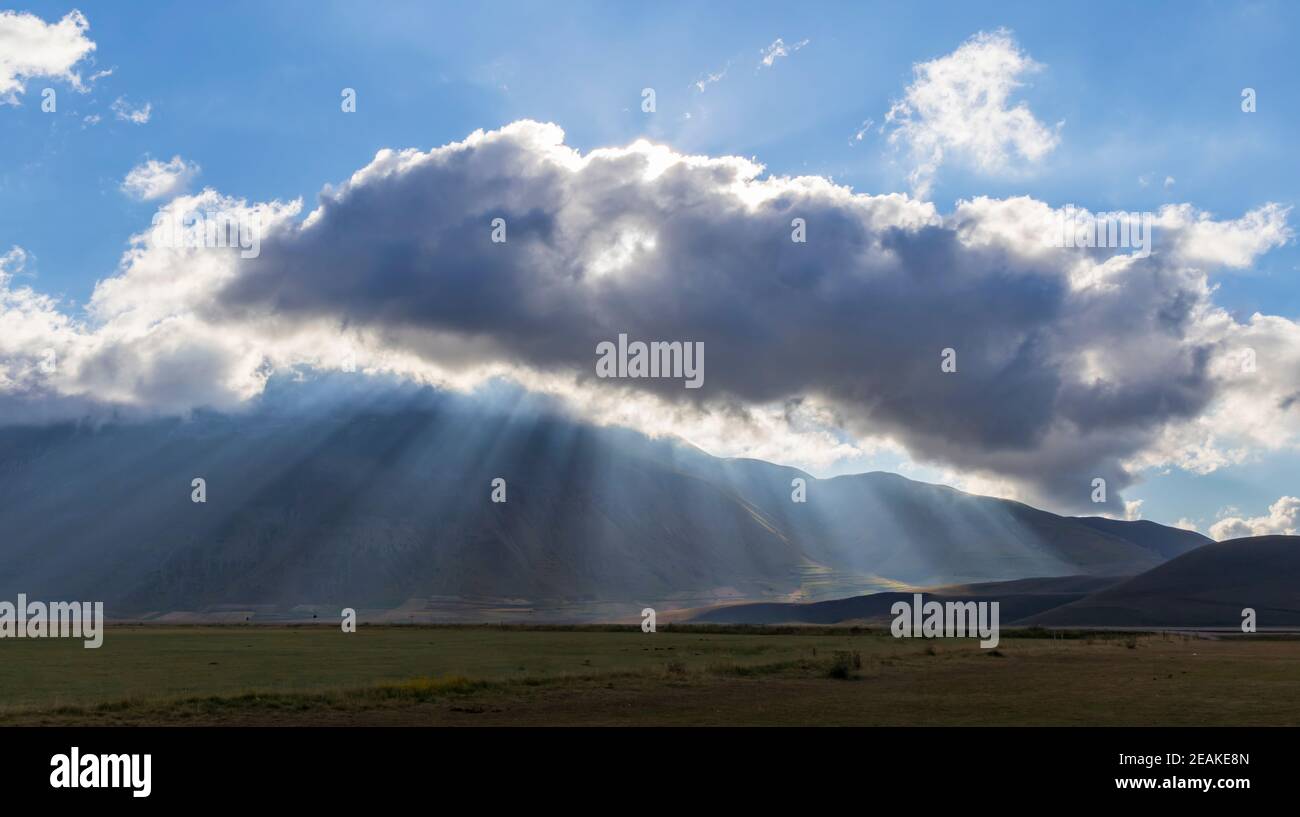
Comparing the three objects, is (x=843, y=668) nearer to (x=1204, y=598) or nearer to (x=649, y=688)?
(x=649, y=688)

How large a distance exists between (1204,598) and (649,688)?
6421 inches

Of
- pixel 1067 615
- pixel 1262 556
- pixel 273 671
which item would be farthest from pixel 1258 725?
pixel 1262 556

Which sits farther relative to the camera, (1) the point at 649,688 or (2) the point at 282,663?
(2) the point at 282,663

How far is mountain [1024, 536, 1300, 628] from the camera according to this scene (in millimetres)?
161500

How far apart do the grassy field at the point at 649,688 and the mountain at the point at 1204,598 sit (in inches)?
3900

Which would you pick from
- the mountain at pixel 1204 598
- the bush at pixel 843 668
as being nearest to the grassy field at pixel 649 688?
the bush at pixel 843 668

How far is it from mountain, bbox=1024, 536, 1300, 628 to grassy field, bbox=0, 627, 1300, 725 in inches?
3900

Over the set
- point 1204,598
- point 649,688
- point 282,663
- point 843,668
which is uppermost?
point 649,688

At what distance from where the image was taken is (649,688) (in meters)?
41.8

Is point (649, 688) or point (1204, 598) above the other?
point (649, 688)

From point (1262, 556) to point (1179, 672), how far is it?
557ft

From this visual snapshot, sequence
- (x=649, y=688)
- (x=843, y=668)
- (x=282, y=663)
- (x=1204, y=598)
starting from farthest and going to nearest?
(x=1204, y=598) < (x=282, y=663) < (x=843, y=668) < (x=649, y=688)

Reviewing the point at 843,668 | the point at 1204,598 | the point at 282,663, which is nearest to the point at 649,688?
the point at 843,668
